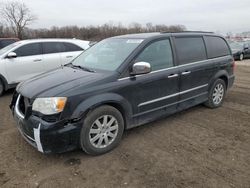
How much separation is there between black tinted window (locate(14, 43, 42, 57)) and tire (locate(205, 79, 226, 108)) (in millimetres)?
5308

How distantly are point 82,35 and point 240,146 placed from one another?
57.7m

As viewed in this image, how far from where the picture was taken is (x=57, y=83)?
352cm

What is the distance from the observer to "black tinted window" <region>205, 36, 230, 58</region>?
17.2 ft

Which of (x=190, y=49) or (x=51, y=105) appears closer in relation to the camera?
(x=51, y=105)

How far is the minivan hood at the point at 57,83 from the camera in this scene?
3308 millimetres

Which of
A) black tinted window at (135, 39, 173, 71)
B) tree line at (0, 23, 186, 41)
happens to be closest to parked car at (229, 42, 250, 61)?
black tinted window at (135, 39, 173, 71)

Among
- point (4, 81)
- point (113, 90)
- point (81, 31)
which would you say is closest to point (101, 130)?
point (113, 90)

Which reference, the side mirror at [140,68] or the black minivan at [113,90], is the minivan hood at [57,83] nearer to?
the black minivan at [113,90]

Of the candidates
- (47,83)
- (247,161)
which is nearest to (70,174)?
(47,83)

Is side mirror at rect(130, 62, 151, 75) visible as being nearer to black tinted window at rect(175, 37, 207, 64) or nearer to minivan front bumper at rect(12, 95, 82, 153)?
black tinted window at rect(175, 37, 207, 64)

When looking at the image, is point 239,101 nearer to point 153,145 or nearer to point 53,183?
point 153,145

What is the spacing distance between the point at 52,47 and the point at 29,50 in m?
0.77

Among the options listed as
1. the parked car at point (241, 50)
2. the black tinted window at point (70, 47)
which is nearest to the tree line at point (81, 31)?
the parked car at point (241, 50)

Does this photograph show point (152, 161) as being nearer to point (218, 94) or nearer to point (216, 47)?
point (218, 94)
